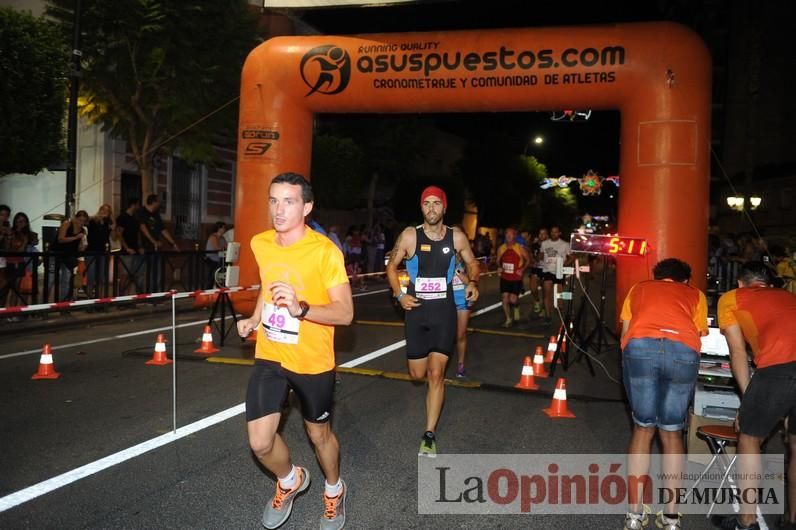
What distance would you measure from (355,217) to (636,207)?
25806mm

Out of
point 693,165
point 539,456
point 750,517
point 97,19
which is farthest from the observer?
point 97,19

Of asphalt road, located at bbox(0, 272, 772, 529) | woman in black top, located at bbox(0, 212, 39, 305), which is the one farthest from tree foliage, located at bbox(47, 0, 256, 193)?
asphalt road, located at bbox(0, 272, 772, 529)

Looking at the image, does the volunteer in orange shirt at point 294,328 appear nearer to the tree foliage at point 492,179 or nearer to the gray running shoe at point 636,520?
the gray running shoe at point 636,520

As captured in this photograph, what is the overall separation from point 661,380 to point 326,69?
27.2 feet

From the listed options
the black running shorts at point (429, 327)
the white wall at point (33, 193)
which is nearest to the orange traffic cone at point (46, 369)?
the black running shorts at point (429, 327)

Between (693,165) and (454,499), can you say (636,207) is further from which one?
(454,499)

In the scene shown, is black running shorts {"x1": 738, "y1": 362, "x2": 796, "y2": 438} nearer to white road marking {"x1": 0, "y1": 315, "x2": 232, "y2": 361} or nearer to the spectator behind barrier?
white road marking {"x1": 0, "y1": 315, "x2": 232, "y2": 361}

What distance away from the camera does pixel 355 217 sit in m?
35.5

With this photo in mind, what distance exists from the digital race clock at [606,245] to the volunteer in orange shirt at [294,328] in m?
5.51

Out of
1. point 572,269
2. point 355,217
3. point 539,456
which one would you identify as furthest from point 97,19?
point 355,217

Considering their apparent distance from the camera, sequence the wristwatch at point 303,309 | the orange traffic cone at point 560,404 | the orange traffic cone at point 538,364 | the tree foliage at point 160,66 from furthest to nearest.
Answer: the tree foliage at point 160,66 → the orange traffic cone at point 538,364 → the orange traffic cone at point 560,404 → the wristwatch at point 303,309

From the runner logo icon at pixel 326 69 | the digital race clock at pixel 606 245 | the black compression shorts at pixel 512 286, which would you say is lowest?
the black compression shorts at pixel 512 286

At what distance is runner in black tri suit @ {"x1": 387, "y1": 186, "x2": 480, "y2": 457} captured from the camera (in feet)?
18.4

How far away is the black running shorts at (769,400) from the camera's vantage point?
411cm
